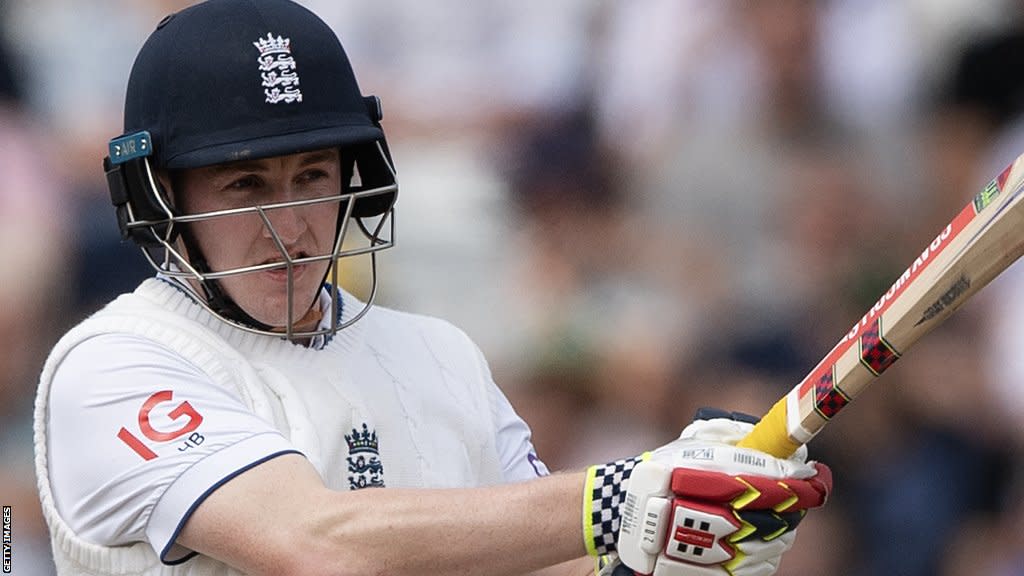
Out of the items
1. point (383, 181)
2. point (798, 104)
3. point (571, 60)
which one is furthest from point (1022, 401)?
point (383, 181)

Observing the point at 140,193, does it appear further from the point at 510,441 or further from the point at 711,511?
the point at 711,511

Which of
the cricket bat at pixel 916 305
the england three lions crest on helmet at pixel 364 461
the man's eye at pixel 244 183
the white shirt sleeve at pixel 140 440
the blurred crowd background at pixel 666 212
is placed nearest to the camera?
the cricket bat at pixel 916 305

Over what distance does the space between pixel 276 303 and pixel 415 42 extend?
9.20ft

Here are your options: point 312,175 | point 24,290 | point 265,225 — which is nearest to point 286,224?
point 265,225

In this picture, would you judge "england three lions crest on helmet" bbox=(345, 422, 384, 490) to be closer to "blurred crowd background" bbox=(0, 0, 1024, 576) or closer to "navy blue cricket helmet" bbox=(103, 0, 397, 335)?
"navy blue cricket helmet" bbox=(103, 0, 397, 335)

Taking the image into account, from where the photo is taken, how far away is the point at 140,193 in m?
2.91

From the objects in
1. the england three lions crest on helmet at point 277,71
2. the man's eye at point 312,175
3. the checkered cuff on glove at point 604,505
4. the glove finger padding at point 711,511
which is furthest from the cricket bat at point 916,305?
the england three lions crest on helmet at point 277,71

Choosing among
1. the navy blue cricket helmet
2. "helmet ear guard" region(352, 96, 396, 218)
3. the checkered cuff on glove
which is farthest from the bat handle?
"helmet ear guard" region(352, 96, 396, 218)

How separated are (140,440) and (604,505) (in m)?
0.83

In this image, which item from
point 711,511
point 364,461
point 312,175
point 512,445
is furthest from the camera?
point 512,445

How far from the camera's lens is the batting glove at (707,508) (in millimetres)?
2320

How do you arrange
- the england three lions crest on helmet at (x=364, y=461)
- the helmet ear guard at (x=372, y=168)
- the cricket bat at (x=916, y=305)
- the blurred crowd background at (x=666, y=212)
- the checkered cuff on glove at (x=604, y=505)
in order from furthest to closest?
the blurred crowd background at (x=666, y=212)
the helmet ear guard at (x=372, y=168)
the england three lions crest on helmet at (x=364, y=461)
the checkered cuff on glove at (x=604, y=505)
the cricket bat at (x=916, y=305)

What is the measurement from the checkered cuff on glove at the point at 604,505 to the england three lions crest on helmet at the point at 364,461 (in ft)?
1.73

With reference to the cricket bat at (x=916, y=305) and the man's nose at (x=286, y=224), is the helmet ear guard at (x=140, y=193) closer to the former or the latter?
the man's nose at (x=286, y=224)
